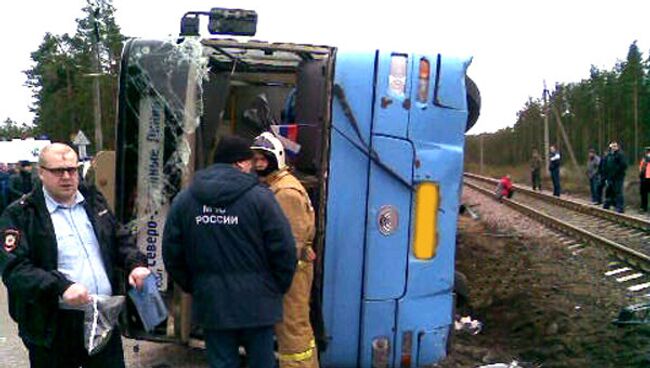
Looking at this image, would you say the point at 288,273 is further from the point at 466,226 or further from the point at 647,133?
the point at 647,133

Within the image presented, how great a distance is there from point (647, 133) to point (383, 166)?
185 feet

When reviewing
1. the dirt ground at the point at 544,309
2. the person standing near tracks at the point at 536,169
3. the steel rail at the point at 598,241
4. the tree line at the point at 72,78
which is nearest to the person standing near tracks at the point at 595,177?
the steel rail at the point at 598,241

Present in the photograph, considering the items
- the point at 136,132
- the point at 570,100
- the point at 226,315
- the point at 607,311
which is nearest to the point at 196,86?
the point at 136,132

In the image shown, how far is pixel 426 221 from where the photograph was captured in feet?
15.6

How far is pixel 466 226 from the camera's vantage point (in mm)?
17250

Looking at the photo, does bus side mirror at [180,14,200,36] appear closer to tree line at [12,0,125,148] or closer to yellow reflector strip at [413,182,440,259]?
yellow reflector strip at [413,182,440,259]

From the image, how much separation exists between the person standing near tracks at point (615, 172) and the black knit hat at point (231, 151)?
16.0 m

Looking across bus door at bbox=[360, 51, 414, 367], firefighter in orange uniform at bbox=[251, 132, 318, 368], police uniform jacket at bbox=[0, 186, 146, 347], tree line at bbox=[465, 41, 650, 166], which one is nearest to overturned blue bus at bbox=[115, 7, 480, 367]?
bus door at bbox=[360, 51, 414, 367]

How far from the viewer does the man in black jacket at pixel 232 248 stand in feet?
12.3

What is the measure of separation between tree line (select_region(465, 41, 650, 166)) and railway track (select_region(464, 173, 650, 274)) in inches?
1246

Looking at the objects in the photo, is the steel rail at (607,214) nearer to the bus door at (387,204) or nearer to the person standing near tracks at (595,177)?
the person standing near tracks at (595,177)

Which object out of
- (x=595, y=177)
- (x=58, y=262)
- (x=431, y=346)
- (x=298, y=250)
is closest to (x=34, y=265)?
(x=58, y=262)

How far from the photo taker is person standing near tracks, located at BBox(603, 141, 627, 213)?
18.3 m

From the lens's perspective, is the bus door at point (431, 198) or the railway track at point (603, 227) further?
the railway track at point (603, 227)
